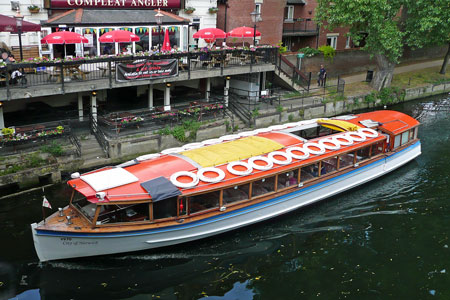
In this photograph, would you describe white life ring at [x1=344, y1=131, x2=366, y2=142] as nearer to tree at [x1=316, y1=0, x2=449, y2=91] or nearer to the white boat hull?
the white boat hull

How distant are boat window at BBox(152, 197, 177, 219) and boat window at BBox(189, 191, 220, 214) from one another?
69cm

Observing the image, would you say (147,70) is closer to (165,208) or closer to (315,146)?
(315,146)

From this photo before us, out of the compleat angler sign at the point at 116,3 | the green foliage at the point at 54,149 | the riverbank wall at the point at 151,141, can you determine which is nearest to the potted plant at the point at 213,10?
the compleat angler sign at the point at 116,3

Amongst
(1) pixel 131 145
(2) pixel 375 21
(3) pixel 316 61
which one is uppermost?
(2) pixel 375 21

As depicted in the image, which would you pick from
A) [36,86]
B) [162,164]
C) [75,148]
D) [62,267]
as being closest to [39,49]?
[36,86]

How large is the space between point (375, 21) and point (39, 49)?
22107mm

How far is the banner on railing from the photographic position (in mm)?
25484

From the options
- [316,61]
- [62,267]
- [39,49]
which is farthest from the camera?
[316,61]

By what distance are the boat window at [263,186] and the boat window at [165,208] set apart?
11.9 ft

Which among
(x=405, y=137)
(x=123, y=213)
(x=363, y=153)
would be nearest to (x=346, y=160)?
(x=363, y=153)

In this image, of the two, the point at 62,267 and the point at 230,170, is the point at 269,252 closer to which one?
the point at 230,170

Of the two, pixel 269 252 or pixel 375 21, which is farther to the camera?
pixel 375 21

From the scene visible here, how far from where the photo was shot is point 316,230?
2002cm

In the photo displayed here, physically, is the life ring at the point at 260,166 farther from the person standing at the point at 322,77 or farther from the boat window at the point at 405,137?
the person standing at the point at 322,77
